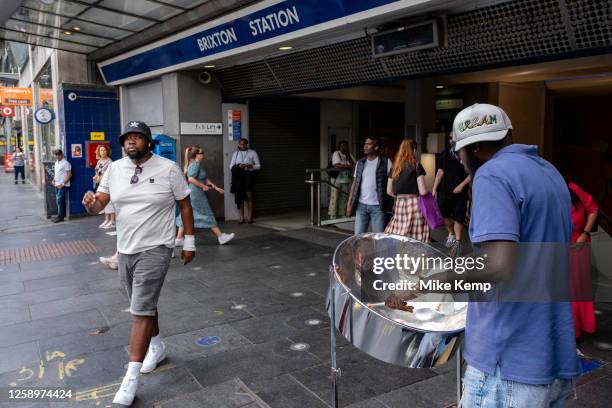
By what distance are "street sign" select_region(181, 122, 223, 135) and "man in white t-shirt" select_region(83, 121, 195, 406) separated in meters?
6.71

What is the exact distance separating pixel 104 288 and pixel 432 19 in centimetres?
489

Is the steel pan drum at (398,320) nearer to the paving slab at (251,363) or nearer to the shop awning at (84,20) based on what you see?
the paving slab at (251,363)

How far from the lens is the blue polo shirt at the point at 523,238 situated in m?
1.53

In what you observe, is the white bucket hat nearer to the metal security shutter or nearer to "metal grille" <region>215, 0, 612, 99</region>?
"metal grille" <region>215, 0, 612, 99</region>

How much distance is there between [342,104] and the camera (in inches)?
512

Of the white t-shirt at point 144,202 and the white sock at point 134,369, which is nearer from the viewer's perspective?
the white sock at point 134,369

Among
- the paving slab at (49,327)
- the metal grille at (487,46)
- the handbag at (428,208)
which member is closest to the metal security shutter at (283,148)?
the metal grille at (487,46)

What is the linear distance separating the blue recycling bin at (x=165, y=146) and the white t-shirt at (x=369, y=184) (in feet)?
15.0

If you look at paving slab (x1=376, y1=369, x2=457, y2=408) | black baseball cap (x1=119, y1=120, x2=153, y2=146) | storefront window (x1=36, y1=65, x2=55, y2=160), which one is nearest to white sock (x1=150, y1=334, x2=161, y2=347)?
black baseball cap (x1=119, y1=120, x2=153, y2=146)

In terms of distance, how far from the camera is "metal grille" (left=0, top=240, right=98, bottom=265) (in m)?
7.55

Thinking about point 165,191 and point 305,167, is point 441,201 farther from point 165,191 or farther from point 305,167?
point 305,167

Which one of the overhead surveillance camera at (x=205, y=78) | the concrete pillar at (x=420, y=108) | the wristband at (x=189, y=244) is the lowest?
the wristband at (x=189, y=244)

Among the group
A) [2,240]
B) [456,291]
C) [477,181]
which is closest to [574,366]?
[456,291]

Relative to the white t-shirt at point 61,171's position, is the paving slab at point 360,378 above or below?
below
